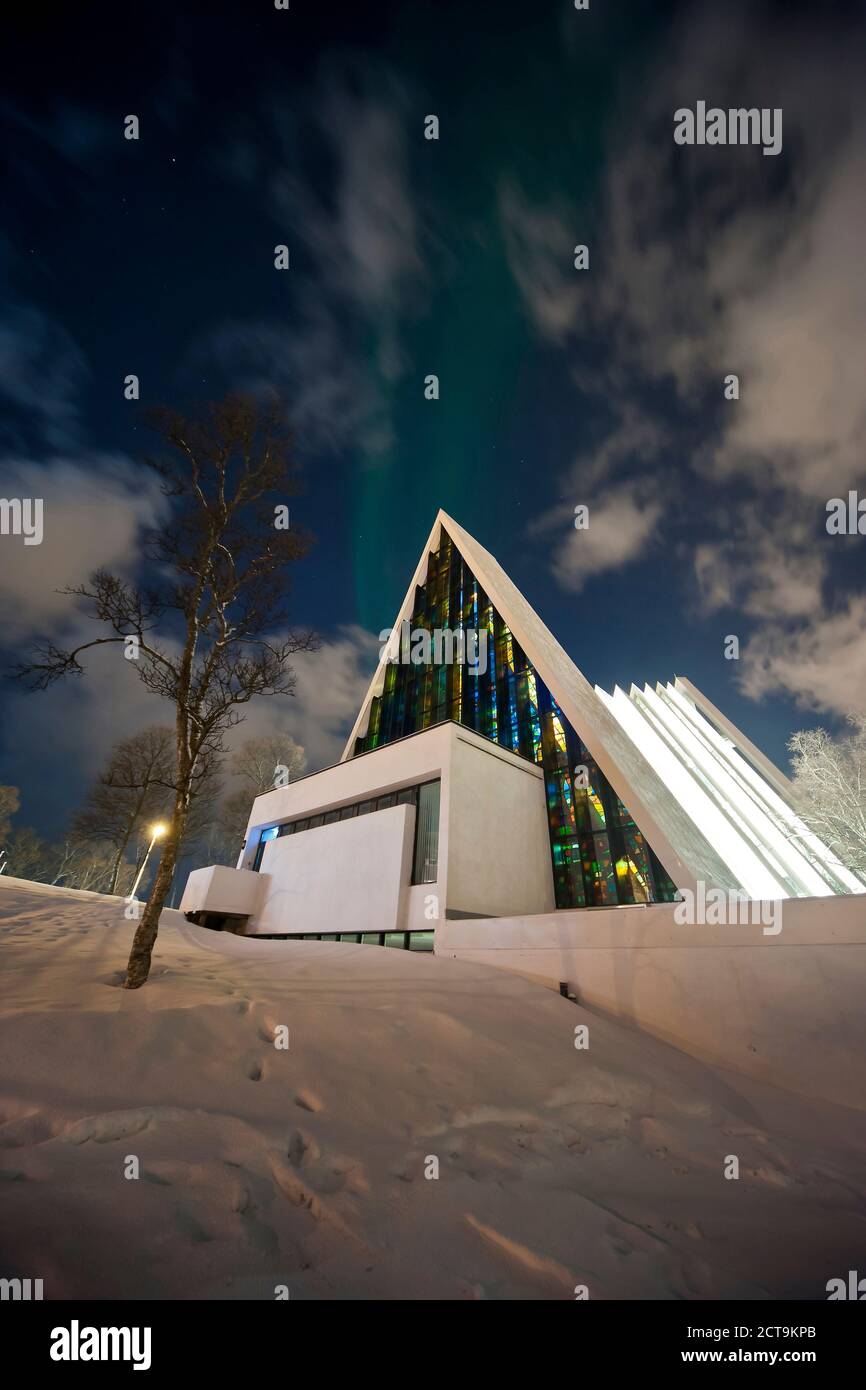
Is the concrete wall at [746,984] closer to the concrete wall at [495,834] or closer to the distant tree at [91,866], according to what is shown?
the concrete wall at [495,834]

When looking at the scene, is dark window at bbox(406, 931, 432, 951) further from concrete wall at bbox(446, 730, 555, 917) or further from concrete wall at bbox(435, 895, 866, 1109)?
concrete wall at bbox(435, 895, 866, 1109)

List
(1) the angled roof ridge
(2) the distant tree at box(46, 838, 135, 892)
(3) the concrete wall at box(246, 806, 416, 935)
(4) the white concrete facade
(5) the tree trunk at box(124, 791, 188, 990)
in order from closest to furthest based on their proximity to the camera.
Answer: (5) the tree trunk at box(124, 791, 188, 990) < (4) the white concrete facade < (1) the angled roof ridge < (3) the concrete wall at box(246, 806, 416, 935) < (2) the distant tree at box(46, 838, 135, 892)

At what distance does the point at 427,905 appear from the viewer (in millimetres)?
15719

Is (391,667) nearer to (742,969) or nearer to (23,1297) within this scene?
(742,969)

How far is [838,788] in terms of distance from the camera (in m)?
24.7

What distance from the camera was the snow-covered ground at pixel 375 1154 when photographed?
2.76 m

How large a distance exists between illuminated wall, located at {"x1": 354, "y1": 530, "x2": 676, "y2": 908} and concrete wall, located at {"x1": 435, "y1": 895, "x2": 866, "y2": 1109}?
809 cm

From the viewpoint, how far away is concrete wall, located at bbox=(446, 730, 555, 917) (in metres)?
15.9

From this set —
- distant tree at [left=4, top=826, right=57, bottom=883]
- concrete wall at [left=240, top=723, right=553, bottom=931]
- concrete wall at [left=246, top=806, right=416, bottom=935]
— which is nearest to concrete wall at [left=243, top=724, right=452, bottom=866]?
concrete wall at [left=240, top=723, right=553, bottom=931]

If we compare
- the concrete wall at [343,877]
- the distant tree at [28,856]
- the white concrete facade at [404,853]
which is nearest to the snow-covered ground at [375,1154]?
the white concrete facade at [404,853]

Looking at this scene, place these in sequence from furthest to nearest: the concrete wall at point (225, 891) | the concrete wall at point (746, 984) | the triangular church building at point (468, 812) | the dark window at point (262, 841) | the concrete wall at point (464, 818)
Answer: the dark window at point (262, 841)
the concrete wall at point (225, 891)
the triangular church building at point (468, 812)
the concrete wall at point (464, 818)
the concrete wall at point (746, 984)

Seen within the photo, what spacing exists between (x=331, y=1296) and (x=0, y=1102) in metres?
2.70

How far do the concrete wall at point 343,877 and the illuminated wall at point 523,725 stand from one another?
6.15 meters
